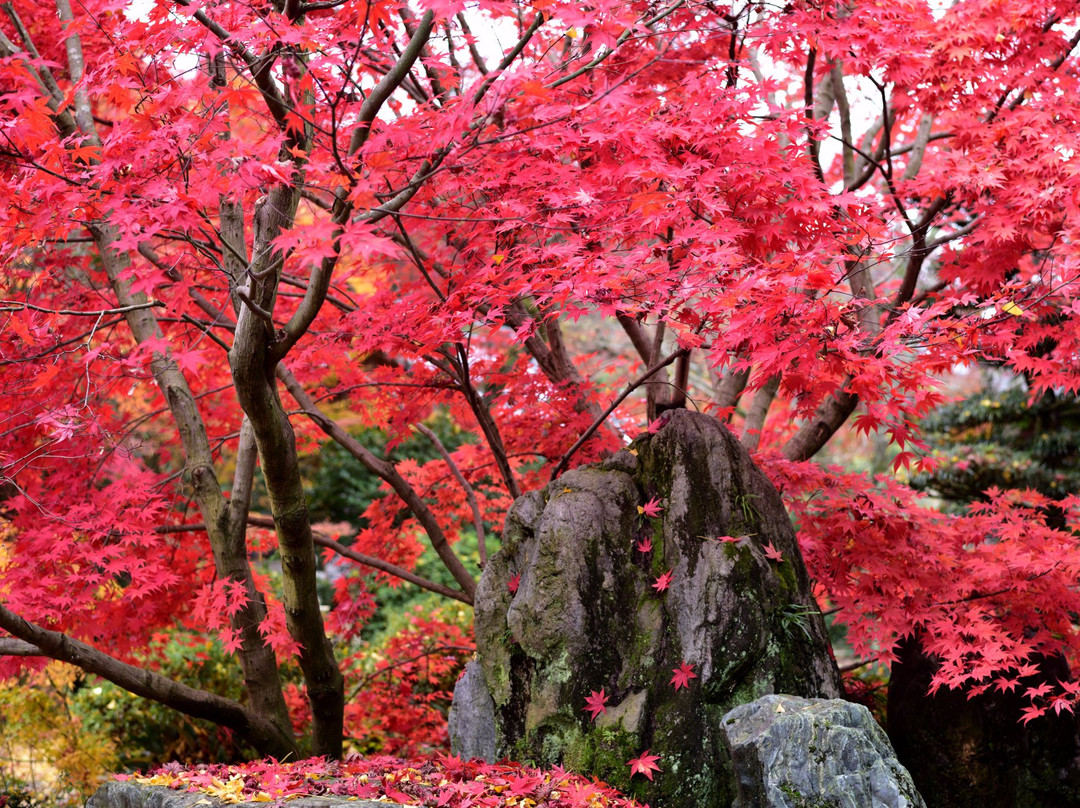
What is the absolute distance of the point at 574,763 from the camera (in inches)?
175

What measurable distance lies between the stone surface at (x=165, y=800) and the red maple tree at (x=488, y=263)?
701 mm

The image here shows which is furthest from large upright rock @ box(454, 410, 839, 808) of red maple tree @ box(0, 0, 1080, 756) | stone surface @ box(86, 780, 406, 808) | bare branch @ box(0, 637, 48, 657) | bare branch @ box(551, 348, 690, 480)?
bare branch @ box(0, 637, 48, 657)

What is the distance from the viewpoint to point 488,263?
179 inches

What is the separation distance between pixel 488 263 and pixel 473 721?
2547 mm

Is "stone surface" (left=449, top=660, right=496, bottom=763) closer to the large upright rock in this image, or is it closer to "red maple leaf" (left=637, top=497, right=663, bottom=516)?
the large upright rock

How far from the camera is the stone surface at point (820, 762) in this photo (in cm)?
353

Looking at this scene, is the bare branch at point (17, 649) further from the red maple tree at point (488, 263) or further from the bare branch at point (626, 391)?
the bare branch at point (626, 391)

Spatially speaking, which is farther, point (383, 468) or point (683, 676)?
point (383, 468)

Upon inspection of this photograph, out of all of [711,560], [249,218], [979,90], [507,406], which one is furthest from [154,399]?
[979,90]

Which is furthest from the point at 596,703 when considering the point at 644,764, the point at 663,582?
the point at 663,582

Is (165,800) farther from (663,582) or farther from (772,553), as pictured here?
(772,553)

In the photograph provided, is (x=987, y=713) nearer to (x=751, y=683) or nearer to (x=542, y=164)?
(x=751, y=683)

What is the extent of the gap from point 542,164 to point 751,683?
285 centimetres

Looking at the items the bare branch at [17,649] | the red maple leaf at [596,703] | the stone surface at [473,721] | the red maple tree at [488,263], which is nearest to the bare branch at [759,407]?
the red maple tree at [488,263]
